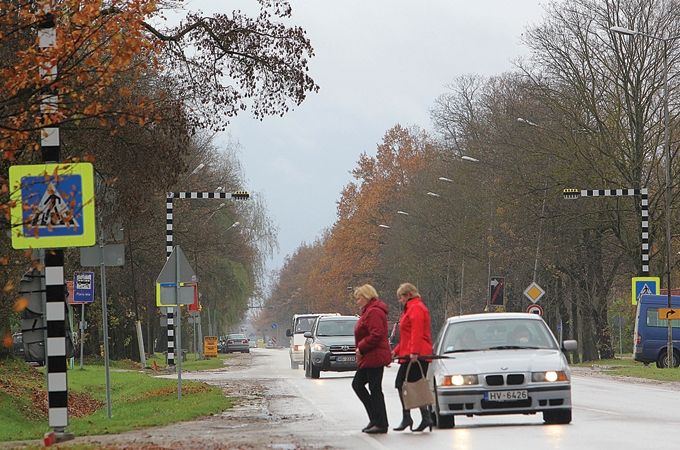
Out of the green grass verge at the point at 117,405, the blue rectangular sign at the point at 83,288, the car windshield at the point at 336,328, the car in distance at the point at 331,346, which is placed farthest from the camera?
the car windshield at the point at 336,328

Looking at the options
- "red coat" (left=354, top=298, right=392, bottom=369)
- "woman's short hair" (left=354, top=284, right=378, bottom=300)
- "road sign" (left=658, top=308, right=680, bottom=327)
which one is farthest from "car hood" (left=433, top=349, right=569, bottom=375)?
"road sign" (left=658, top=308, right=680, bottom=327)

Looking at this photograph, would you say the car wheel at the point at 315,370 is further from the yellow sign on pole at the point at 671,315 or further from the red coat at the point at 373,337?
the red coat at the point at 373,337

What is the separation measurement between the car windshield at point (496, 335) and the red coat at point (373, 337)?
1.47 meters

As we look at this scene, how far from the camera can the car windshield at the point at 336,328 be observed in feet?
140

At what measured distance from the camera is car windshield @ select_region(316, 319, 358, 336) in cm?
4281

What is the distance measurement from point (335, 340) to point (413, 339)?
2351 centimetres

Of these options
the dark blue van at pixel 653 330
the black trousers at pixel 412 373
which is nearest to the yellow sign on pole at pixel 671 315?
the dark blue van at pixel 653 330

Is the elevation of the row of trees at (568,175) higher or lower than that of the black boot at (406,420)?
higher

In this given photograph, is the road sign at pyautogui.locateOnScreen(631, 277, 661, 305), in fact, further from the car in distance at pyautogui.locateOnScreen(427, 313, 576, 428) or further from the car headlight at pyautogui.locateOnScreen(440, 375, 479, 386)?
the car headlight at pyautogui.locateOnScreen(440, 375, 479, 386)

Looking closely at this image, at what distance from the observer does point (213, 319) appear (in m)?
101

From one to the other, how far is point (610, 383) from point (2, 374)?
15.3m

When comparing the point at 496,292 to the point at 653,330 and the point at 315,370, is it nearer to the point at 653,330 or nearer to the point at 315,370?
the point at 653,330

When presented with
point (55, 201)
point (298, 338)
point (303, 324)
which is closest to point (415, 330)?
point (55, 201)

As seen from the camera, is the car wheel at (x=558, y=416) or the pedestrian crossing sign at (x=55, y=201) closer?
the pedestrian crossing sign at (x=55, y=201)
